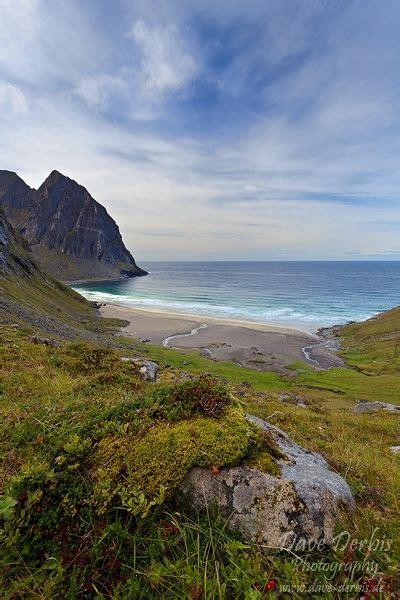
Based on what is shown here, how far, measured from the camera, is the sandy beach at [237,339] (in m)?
49.6

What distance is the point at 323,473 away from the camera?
4215 mm

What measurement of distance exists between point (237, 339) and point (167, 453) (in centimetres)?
5816

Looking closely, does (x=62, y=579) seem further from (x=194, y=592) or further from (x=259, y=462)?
(x=259, y=462)

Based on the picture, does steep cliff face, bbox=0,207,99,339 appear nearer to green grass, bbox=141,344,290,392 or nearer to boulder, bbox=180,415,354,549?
green grass, bbox=141,344,290,392

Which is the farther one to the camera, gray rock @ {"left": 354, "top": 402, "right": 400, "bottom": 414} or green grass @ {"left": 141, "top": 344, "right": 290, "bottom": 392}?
green grass @ {"left": 141, "top": 344, "right": 290, "bottom": 392}

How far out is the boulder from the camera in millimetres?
3277

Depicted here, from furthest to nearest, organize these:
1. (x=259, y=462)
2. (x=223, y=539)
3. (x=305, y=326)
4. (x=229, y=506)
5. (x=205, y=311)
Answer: (x=205, y=311) < (x=305, y=326) < (x=259, y=462) < (x=229, y=506) < (x=223, y=539)

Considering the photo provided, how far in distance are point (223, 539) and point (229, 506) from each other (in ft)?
1.08

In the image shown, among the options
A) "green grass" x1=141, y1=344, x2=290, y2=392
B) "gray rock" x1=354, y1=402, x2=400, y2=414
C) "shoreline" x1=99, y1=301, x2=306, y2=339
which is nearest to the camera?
"gray rock" x1=354, y1=402, x2=400, y2=414

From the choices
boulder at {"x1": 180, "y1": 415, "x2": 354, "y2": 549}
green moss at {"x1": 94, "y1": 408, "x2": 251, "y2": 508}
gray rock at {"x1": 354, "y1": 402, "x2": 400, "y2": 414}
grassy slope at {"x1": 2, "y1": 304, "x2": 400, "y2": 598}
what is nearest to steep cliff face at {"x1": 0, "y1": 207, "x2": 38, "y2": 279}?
gray rock at {"x1": 354, "y1": 402, "x2": 400, "y2": 414}

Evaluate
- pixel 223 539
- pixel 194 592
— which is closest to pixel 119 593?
pixel 194 592

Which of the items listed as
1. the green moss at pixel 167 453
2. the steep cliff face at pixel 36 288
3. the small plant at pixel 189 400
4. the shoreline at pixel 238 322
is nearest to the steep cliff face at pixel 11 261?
the steep cliff face at pixel 36 288

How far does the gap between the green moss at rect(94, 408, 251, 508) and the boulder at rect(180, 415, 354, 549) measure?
0.18m

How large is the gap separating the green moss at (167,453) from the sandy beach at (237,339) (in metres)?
42.1
